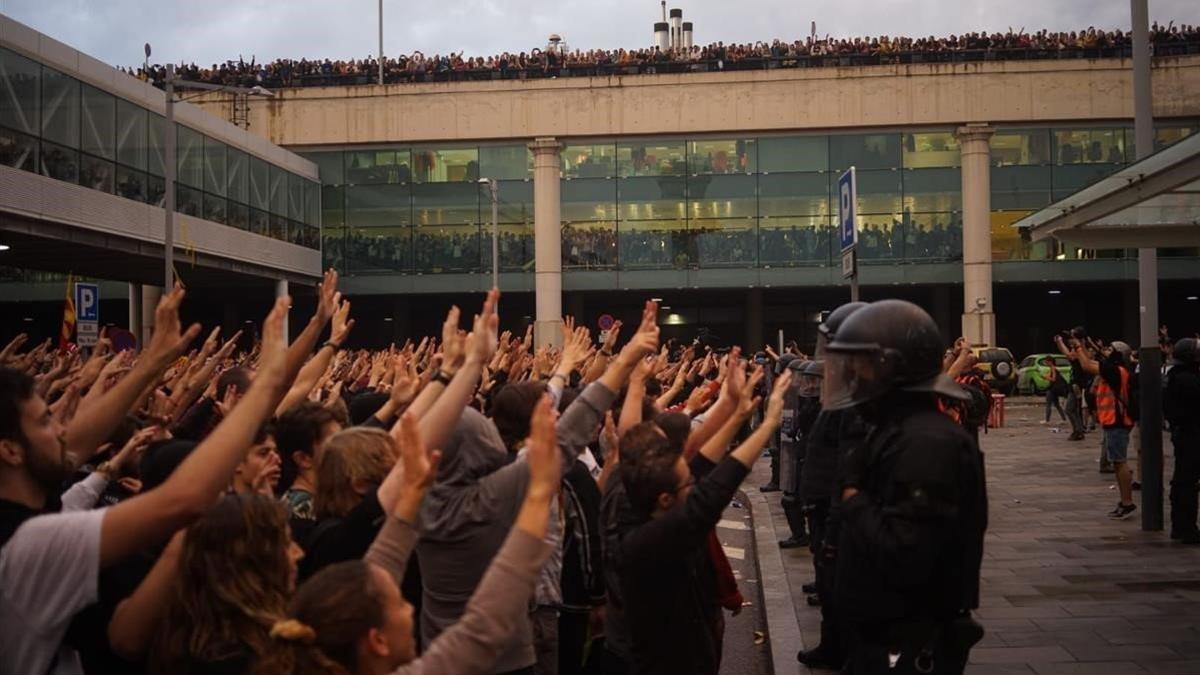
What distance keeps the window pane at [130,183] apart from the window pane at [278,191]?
989 centimetres

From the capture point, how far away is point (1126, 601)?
8.48 m

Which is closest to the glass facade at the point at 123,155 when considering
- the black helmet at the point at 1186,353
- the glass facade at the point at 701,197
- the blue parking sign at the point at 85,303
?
the glass facade at the point at 701,197

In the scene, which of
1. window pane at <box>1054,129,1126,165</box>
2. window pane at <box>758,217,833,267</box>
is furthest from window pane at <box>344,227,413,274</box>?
window pane at <box>1054,129,1126,165</box>

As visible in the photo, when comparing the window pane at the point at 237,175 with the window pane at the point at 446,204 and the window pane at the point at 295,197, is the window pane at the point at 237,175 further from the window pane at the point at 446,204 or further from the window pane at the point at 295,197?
the window pane at the point at 446,204

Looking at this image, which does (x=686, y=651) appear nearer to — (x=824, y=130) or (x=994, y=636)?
(x=994, y=636)

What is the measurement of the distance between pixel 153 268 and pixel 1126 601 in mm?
29336

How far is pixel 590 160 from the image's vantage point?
43938mm

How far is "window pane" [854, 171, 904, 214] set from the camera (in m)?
42.6

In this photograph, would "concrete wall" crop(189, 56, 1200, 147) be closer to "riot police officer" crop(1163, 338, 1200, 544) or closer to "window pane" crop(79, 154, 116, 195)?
"window pane" crop(79, 154, 116, 195)

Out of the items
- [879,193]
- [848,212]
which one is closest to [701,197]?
[879,193]

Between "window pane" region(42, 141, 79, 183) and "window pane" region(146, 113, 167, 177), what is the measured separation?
161 inches

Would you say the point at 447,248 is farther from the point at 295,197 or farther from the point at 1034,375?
the point at 1034,375

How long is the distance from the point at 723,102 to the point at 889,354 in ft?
129

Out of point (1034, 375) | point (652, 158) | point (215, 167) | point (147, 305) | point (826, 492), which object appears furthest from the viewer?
point (652, 158)
